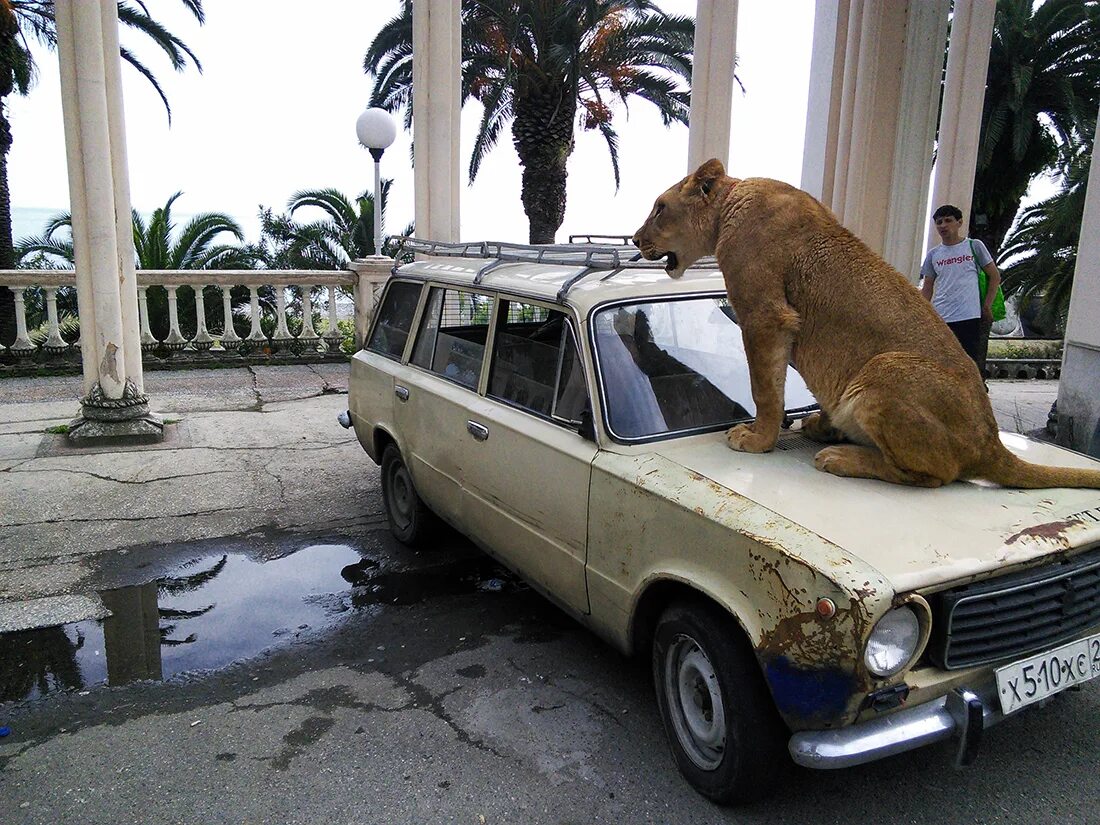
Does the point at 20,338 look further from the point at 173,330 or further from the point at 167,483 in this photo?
the point at 167,483

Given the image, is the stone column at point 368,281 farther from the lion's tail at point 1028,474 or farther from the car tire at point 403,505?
the lion's tail at point 1028,474

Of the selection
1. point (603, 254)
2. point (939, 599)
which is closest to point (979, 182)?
point (603, 254)

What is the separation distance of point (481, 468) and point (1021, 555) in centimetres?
231

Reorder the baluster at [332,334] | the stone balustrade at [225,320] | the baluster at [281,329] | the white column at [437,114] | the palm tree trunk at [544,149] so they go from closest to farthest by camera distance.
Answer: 1. the white column at [437,114]
2. the stone balustrade at [225,320]
3. the baluster at [281,329]
4. the baluster at [332,334]
5. the palm tree trunk at [544,149]

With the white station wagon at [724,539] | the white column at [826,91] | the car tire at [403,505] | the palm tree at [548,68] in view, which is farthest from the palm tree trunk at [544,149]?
the white station wagon at [724,539]

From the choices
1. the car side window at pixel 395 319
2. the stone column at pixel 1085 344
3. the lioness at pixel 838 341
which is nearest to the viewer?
the lioness at pixel 838 341

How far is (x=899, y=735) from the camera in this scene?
2.45 metres

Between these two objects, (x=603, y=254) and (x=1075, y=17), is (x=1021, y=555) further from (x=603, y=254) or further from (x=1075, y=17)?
(x=1075, y=17)

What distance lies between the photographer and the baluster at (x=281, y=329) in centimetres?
1139

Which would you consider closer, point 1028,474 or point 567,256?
point 1028,474

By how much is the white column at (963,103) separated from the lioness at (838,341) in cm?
708

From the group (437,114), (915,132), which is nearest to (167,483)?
(437,114)

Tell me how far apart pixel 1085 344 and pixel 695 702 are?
5582mm

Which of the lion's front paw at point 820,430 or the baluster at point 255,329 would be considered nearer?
the lion's front paw at point 820,430
